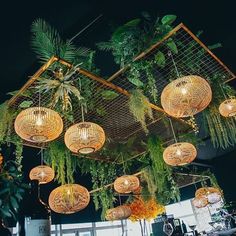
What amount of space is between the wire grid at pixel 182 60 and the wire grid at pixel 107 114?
0.23m

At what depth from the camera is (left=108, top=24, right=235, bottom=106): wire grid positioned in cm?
229

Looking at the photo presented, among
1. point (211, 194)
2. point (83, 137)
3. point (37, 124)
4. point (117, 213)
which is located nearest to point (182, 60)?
point (83, 137)

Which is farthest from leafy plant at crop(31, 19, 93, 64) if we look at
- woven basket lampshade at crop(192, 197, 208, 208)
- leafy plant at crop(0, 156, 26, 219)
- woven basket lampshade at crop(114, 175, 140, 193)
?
woven basket lampshade at crop(192, 197, 208, 208)

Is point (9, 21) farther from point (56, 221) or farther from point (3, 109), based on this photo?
point (56, 221)

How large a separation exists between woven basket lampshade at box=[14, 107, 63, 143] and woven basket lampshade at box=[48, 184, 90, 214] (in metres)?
1.09

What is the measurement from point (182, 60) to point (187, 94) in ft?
2.24

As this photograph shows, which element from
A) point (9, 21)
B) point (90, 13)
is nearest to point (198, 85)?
point (90, 13)

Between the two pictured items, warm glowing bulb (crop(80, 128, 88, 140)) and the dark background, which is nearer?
warm glowing bulb (crop(80, 128, 88, 140))

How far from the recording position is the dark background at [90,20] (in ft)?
7.95

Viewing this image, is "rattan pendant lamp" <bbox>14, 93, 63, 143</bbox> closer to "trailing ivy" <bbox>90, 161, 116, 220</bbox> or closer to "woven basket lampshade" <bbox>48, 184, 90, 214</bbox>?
"woven basket lampshade" <bbox>48, 184, 90, 214</bbox>

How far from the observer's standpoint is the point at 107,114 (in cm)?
321

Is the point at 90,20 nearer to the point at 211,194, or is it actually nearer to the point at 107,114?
the point at 107,114

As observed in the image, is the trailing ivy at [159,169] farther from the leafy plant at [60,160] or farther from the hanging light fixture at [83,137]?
the hanging light fixture at [83,137]

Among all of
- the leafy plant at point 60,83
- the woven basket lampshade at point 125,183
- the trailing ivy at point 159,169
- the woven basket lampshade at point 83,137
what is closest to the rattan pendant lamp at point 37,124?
the woven basket lampshade at point 83,137
